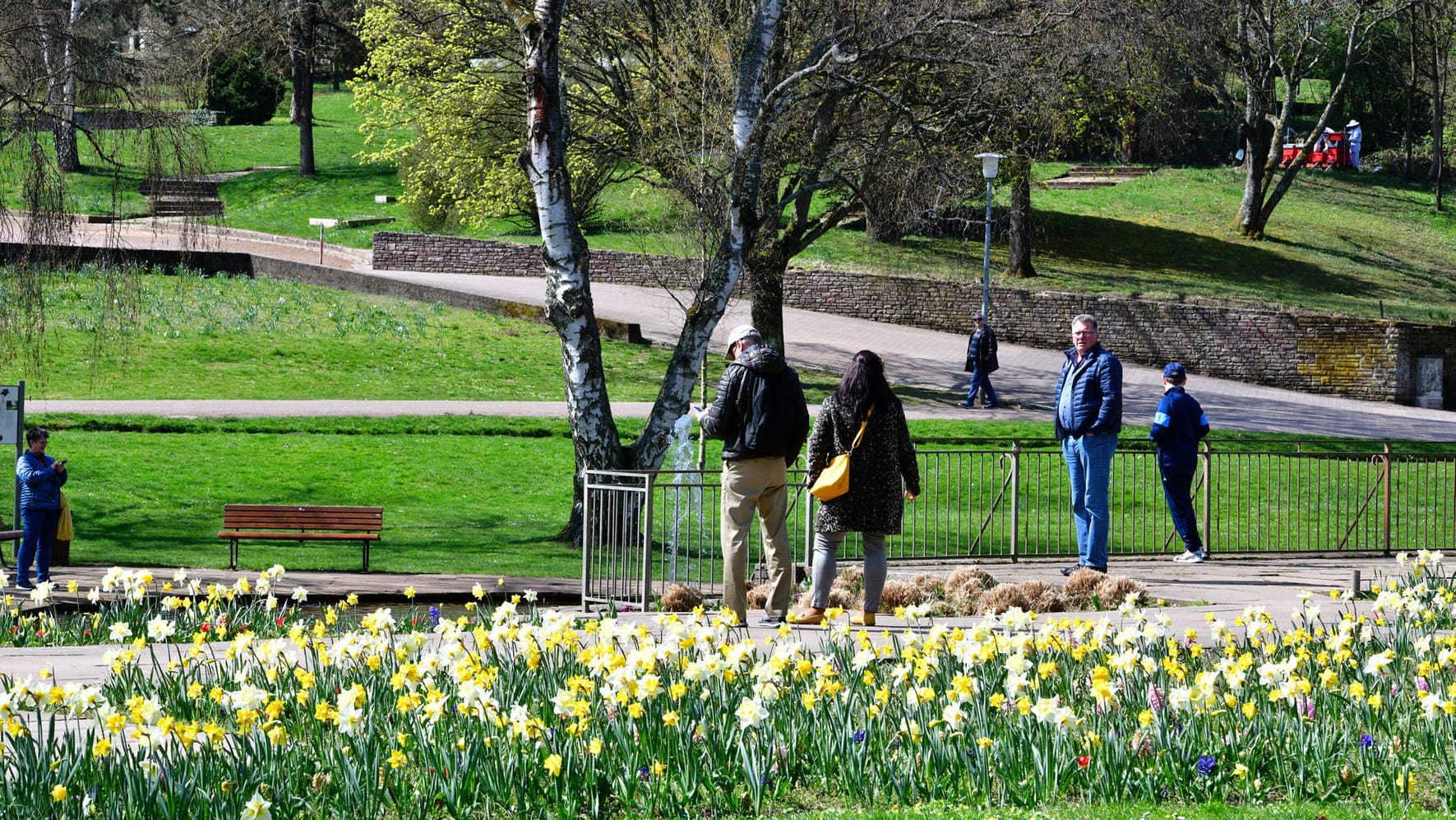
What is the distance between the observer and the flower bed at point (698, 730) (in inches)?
205

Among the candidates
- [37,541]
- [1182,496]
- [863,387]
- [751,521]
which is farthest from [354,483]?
[863,387]

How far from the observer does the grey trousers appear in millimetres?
9180

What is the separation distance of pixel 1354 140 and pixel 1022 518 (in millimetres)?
48821

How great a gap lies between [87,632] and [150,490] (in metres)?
8.36

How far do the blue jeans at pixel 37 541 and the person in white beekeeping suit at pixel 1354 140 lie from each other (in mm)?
57049

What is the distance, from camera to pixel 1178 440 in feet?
43.5

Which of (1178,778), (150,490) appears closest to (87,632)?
(1178,778)

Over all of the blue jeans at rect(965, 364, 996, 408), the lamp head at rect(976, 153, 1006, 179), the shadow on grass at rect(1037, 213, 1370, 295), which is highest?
the lamp head at rect(976, 153, 1006, 179)

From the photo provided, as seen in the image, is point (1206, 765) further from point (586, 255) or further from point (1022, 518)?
point (1022, 518)

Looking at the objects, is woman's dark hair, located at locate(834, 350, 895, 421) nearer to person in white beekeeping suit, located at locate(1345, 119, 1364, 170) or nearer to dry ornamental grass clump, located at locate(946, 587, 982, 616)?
dry ornamental grass clump, located at locate(946, 587, 982, 616)

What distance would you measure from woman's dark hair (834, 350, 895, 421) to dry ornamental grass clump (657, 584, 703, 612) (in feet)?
7.01

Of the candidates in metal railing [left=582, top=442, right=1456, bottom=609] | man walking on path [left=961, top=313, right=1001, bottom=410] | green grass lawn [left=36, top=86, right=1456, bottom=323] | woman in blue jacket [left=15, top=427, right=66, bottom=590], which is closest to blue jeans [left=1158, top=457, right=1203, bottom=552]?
metal railing [left=582, top=442, right=1456, bottom=609]

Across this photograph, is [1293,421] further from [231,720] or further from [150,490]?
[231,720]

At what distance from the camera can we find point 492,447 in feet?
67.2
